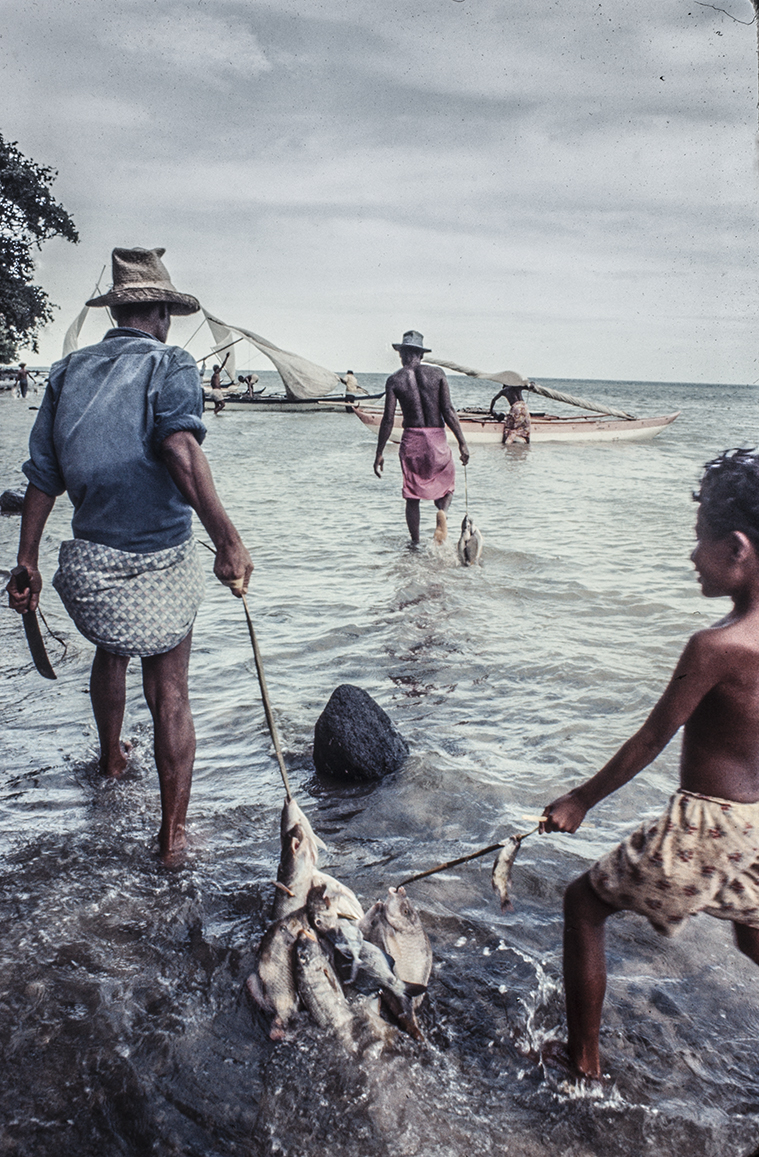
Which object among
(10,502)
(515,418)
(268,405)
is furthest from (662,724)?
(268,405)

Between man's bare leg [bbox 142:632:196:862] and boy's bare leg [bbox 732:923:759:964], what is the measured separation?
180cm

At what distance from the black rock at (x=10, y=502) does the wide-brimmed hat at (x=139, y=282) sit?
8.32m

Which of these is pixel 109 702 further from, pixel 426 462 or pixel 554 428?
pixel 554 428

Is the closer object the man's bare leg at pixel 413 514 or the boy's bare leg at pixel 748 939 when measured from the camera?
the boy's bare leg at pixel 748 939

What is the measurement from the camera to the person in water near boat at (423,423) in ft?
26.6

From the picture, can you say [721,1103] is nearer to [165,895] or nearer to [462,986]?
[462,986]

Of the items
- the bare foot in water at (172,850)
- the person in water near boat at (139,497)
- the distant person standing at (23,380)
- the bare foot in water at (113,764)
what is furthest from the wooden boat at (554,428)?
the distant person standing at (23,380)

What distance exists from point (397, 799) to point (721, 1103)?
1673 millimetres

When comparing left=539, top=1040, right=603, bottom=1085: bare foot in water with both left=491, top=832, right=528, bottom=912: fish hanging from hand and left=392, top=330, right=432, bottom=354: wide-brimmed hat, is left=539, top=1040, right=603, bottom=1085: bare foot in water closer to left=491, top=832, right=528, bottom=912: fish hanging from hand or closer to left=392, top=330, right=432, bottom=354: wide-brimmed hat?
left=491, top=832, right=528, bottom=912: fish hanging from hand

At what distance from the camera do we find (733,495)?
170 cm

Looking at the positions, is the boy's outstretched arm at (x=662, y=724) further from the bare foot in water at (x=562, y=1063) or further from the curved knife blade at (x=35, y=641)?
the curved knife blade at (x=35, y=641)

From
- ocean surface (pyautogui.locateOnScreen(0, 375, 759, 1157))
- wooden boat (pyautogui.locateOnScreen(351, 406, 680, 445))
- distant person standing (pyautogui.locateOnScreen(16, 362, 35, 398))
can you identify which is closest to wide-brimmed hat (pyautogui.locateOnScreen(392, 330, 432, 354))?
ocean surface (pyautogui.locateOnScreen(0, 375, 759, 1157))

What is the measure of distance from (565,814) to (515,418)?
21228 millimetres

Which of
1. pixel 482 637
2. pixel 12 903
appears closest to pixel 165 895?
pixel 12 903
